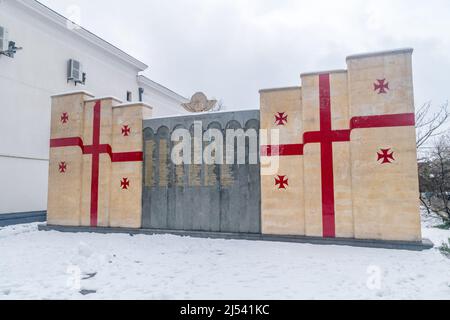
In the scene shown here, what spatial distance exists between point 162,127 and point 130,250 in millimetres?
3529

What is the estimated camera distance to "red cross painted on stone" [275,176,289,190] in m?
7.91

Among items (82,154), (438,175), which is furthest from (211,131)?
(438,175)

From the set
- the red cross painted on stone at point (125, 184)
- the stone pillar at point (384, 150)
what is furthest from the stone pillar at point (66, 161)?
the stone pillar at point (384, 150)

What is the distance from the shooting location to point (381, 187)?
7.18 m

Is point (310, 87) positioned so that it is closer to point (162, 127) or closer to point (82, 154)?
point (162, 127)

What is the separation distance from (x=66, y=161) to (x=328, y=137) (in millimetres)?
7555


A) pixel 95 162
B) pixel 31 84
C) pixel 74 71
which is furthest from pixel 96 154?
pixel 74 71

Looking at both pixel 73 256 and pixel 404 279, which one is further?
pixel 73 256

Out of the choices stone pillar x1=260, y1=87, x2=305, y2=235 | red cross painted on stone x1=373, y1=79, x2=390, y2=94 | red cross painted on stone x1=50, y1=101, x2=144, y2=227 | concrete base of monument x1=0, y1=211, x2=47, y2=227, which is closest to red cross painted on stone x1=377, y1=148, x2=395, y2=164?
red cross painted on stone x1=373, y1=79, x2=390, y2=94

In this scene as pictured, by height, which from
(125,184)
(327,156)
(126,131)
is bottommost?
(125,184)

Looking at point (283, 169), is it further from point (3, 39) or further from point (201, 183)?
point (3, 39)

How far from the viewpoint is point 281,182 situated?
26.1 feet

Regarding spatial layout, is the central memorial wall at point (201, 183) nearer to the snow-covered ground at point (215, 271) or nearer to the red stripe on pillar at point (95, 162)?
the snow-covered ground at point (215, 271)

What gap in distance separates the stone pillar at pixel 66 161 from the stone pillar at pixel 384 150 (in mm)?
7610
